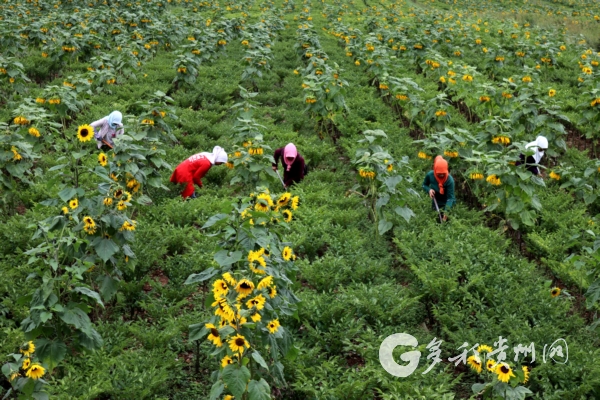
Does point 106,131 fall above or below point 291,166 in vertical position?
above

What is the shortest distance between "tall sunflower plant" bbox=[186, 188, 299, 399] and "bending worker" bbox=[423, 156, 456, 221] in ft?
11.1

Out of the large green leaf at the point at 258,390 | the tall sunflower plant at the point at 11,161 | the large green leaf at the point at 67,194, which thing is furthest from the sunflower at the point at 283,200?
the tall sunflower plant at the point at 11,161

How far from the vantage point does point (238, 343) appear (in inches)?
125

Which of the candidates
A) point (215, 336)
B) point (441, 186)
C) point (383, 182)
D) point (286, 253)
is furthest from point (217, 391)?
point (441, 186)

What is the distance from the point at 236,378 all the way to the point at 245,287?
0.54 m

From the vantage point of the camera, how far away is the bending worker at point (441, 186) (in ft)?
23.5

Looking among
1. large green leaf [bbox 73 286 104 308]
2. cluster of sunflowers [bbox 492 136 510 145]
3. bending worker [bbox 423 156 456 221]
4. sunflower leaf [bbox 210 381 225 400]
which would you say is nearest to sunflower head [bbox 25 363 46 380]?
large green leaf [bbox 73 286 104 308]

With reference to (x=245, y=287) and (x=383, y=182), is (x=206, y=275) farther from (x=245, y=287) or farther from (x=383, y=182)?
(x=383, y=182)

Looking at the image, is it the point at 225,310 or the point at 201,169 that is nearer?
the point at 225,310

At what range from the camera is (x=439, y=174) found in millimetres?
7211

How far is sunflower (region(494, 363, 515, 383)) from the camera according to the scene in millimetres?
3615

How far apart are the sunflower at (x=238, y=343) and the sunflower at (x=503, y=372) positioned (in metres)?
1.77

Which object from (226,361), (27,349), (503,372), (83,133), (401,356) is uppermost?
(83,133)

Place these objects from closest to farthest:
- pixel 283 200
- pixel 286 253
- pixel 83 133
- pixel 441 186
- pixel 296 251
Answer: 1. pixel 286 253
2. pixel 283 200
3. pixel 83 133
4. pixel 296 251
5. pixel 441 186
